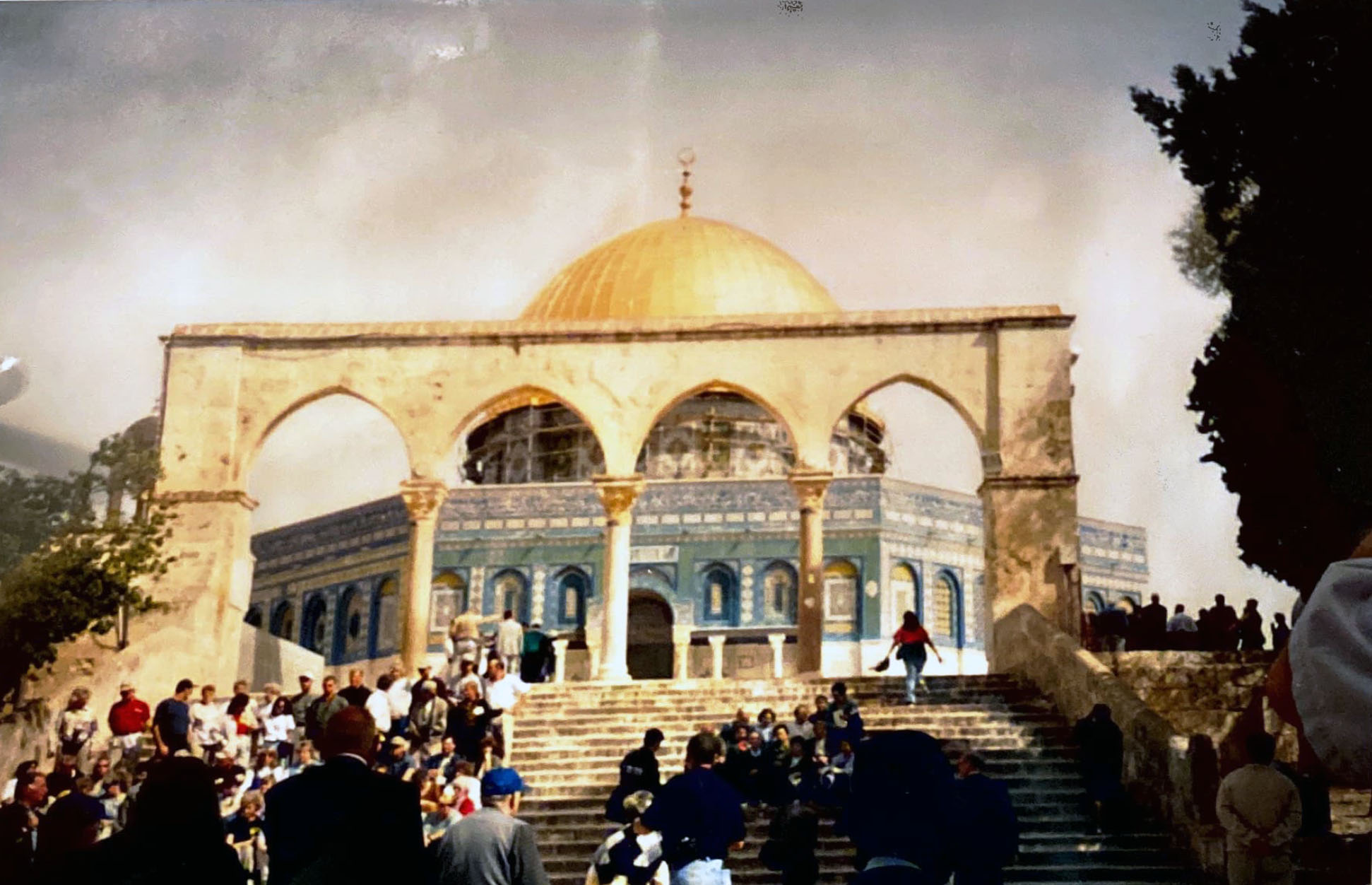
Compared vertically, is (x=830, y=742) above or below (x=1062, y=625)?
below

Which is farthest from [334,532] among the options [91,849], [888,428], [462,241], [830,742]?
[91,849]

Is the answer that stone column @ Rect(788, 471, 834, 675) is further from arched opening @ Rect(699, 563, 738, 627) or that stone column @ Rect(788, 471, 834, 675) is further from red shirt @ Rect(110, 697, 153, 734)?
arched opening @ Rect(699, 563, 738, 627)

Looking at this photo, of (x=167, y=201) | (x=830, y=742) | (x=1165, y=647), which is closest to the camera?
(x=830, y=742)

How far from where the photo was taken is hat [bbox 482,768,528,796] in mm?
6355

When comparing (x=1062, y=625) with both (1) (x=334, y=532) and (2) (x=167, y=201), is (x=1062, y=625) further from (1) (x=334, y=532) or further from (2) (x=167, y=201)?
(1) (x=334, y=532)

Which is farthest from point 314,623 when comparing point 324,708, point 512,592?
point 324,708

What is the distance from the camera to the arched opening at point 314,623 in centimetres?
3525

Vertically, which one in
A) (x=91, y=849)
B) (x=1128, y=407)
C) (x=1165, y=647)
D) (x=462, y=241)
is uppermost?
(x=462, y=241)

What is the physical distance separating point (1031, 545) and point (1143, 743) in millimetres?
6325

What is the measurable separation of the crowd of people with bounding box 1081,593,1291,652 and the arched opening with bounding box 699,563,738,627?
49.0ft

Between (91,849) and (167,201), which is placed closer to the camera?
(91,849)

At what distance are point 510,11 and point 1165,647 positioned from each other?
9.10 metres

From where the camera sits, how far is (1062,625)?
59.1ft

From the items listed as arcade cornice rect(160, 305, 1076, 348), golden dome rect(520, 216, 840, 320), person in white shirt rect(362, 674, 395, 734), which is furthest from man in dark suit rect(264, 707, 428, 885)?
golden dome rect(520, 216, 840, 320)
